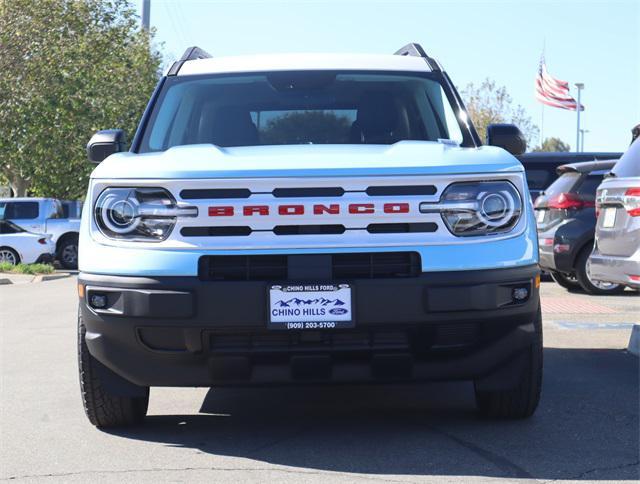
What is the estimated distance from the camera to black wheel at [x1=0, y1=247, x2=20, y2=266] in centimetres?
2525

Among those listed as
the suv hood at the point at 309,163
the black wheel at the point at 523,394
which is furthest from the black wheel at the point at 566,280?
the suv hood at the point at 309,163

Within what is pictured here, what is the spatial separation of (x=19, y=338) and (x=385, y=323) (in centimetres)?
644

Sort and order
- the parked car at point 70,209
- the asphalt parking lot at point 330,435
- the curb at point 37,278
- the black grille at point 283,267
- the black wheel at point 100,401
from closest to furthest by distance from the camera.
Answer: the asphalt parking lot at point 330,435 → the black grille at point 283,267 → the black wheel at point 100,401 → the curb at point 37,278 → the parked car at point 70,209

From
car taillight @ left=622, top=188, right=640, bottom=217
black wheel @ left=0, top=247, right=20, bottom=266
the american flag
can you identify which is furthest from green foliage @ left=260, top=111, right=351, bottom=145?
the american flag

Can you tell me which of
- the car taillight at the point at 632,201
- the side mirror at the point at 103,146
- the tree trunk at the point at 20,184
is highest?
the side mirror at the point at 103,146

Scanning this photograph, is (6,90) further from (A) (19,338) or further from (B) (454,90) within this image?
(B) (454,90)

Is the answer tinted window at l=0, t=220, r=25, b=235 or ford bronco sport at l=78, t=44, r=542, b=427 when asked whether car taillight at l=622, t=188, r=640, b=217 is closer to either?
ford bronco sport at l=78, t=44, r=542, b=427

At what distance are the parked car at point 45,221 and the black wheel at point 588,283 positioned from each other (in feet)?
49.5

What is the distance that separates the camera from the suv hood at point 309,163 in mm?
5094

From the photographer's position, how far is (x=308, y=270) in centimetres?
500

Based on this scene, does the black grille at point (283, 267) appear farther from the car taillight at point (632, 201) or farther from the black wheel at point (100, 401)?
the car taillight at point (632, 201)

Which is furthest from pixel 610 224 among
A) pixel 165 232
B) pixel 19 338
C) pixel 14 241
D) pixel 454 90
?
pixel 14 241

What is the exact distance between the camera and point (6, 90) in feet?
111

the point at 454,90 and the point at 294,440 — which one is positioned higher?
the point at 454,90
